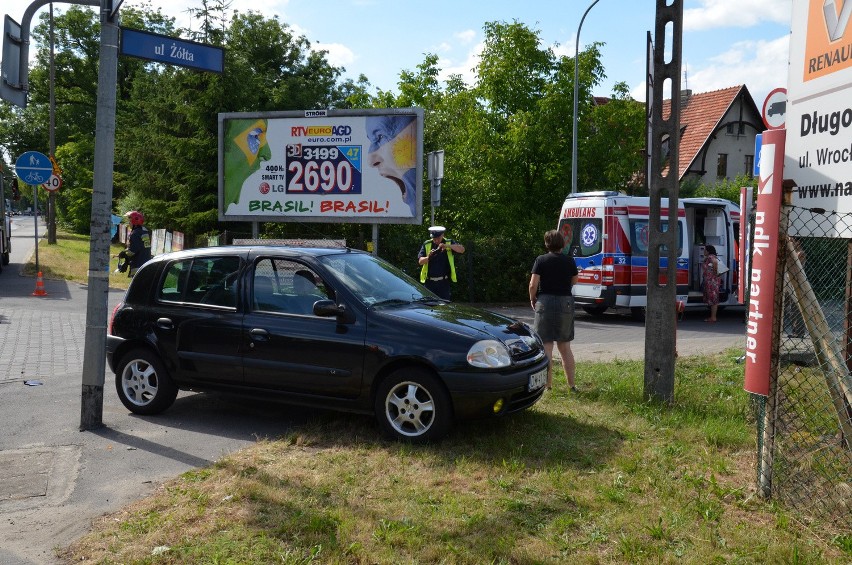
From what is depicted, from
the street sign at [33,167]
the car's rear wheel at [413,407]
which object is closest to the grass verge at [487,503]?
the car's rear wheel at [413,407]

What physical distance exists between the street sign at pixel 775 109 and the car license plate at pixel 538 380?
4322mm

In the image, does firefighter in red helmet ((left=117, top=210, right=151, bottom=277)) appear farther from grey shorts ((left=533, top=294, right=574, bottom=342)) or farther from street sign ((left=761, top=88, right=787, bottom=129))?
street sign ((left=761, top=88, right=787, bottom=129))

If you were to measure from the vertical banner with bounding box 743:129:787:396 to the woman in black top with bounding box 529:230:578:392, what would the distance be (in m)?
3.21

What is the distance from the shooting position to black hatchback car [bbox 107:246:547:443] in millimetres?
6312

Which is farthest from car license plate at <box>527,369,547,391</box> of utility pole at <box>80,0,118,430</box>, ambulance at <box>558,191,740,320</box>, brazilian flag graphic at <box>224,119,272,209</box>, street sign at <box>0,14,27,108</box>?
brazilian flag graphic at <box>224,119,272,209</box>

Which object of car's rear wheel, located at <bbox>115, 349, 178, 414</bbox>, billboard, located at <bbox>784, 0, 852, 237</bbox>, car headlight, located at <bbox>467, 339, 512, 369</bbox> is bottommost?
car's rear wheel, located at <bbox>115, 349, 178, 414</bbox>

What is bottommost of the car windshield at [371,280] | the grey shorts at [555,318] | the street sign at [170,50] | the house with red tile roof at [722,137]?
the grey shorts at [555,318]

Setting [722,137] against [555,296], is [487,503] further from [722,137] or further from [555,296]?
[722,137]

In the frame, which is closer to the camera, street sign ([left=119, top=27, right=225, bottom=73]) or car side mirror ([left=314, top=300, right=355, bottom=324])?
car side mirror ([left=314, top=300, right=355, bottom=324])

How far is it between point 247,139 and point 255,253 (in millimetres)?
13135

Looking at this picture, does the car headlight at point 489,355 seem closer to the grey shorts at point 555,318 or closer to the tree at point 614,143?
the grey shorts at point 555,318

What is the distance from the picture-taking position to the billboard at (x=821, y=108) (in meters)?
4.68

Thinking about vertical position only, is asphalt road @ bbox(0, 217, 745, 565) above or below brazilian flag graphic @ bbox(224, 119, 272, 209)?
below

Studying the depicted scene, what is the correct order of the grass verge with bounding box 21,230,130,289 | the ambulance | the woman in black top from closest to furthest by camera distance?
1. the woman in black top
2. the ambulance
3. the grass verge with bounding box 21,230,130,289
